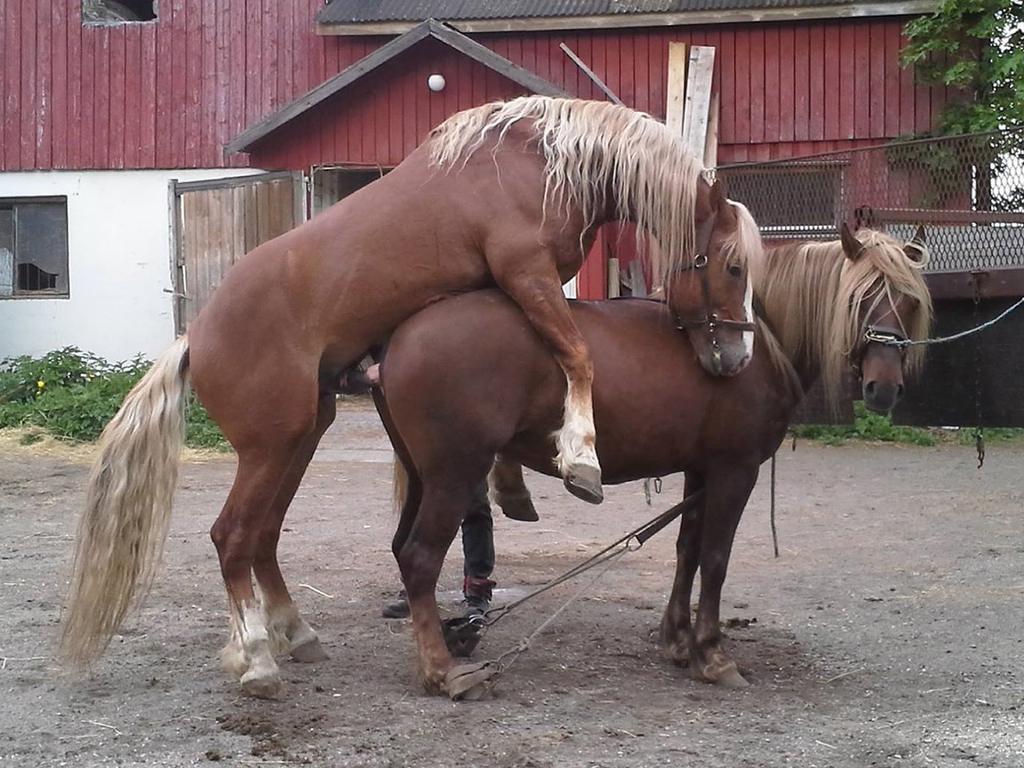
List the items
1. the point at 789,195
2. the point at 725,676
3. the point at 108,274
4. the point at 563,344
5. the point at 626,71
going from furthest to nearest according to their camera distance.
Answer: the point at 108,274, the point at 626,71, the point at 789,195, the point at 725,676, the point at 563,344

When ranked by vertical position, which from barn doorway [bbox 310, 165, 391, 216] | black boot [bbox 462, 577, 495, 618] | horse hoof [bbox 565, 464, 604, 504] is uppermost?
barn doorway [bbox 310, 165, 391, 216]

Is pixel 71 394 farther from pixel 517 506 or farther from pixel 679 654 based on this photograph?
pixel 679 654

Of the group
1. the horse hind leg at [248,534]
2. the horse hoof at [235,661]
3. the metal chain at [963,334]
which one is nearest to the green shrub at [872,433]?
the metal chain at [963,334]

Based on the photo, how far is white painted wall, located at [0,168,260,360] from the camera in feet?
49.1

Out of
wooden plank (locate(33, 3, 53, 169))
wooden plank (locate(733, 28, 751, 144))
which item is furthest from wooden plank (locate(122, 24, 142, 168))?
wooden plank (locate(733, 28, 751, 144))

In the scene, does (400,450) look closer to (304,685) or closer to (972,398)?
(304,685)

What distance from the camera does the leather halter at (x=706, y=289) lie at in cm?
445

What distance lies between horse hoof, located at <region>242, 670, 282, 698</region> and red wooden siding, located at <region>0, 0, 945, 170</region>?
10.6 m

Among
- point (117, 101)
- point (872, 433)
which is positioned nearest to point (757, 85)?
point (872, 433)

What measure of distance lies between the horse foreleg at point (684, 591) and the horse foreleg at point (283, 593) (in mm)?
1451

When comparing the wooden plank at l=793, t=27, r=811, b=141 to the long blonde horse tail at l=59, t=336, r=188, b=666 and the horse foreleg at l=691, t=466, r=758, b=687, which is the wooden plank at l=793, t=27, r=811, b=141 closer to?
the horse foreleg at l=691, t=466, r=758, b=687

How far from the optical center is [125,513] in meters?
4.48

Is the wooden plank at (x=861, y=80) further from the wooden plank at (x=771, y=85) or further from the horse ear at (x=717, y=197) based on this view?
the horse ear at (x=717, y=197)

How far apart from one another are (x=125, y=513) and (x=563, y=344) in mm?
1791
